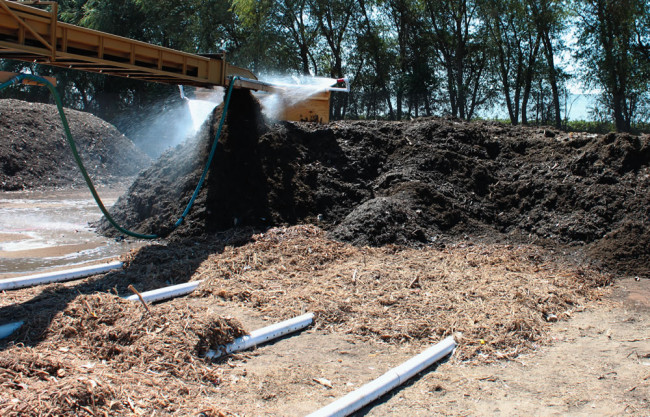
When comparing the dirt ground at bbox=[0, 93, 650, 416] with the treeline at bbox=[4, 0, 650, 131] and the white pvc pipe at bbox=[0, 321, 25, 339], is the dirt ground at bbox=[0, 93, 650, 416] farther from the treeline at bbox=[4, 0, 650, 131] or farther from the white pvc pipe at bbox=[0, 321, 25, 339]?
the treeline at bbox=[4, 0, 650, 131]

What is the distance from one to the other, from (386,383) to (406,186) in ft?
20.7

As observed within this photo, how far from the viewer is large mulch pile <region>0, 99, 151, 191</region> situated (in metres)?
17.1

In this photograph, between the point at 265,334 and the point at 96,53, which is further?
the point at 96,53

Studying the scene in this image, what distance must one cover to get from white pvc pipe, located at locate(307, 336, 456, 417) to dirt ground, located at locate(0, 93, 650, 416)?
0.10 meters

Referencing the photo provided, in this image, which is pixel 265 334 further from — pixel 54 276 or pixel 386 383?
pixel 54 276

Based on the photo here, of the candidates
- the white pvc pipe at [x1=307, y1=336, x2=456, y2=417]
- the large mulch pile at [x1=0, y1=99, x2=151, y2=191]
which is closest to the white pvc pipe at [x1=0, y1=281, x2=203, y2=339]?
the white pvc pipe at [x1=307, y1=336, x2=456, y2=417]

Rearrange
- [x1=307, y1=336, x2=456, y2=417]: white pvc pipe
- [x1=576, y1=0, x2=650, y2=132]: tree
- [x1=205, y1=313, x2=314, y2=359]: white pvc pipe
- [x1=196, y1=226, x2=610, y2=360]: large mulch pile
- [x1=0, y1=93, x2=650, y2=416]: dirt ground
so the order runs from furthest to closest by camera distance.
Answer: [x1=576, y1=0, x2=650, y2=132]: tree, [x1=196, y1=226, x2=610, y2=360]: large mulch pile, [x1=205, y1=313, x2=314, y2=359]: white pvc pipe, [x1=0, y1=93, x2=650, y2=416]: dirt ground, [x1=307, y1=336, x2=456, y2=417]: white pvc pipe

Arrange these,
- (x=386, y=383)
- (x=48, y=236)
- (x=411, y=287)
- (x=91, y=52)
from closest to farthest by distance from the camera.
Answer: (x=386, y=383) → (x=411, y=287) → (x=91, y=52) → (x=48, y=236)

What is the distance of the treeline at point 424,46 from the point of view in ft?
86.1

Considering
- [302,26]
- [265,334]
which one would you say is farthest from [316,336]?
[302,26]

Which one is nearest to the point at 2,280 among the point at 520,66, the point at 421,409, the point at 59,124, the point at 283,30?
the point at 421,409

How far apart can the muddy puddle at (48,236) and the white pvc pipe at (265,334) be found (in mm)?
4255

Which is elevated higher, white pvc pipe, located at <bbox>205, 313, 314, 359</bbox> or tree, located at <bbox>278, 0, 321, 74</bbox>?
tree, located at <bbox>278, 0, 321, 74</bbox>

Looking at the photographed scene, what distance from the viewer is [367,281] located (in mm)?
6797
